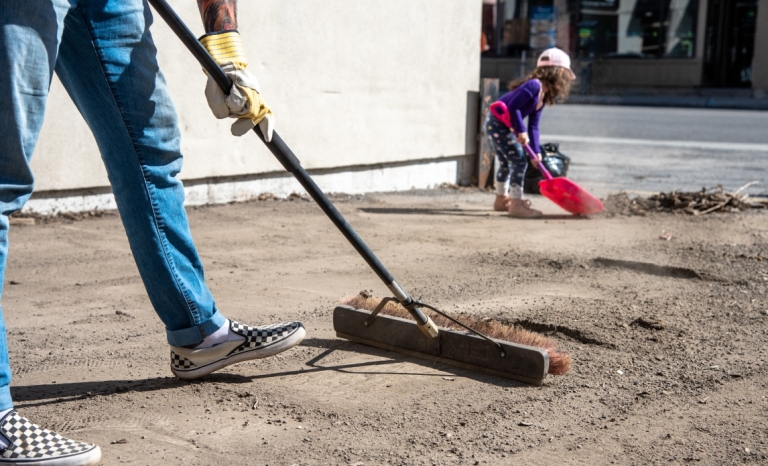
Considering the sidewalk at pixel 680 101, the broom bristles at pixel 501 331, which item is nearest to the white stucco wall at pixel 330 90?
the broom bristles at pixel 501 331

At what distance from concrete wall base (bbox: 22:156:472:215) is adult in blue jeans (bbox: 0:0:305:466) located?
3464 millimetres

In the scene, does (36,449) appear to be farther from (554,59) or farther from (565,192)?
(554,59)

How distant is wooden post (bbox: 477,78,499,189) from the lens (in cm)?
822

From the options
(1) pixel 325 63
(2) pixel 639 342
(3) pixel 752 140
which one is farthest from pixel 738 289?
(3) pixel 752 140

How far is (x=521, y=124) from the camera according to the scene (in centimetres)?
672

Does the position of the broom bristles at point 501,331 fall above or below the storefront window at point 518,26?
below

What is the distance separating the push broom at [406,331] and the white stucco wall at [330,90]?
10.7 ft

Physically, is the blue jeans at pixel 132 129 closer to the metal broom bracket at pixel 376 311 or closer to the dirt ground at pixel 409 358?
the dirt ground at pixel 409 358

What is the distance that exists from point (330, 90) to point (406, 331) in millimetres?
4374

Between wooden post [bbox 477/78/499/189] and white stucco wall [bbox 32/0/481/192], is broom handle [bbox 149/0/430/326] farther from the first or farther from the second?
wooden post [bbox 477/78/499/189]

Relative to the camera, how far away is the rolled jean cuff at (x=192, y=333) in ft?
8.50

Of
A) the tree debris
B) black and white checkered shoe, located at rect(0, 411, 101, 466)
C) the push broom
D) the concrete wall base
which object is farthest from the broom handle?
the tree debris

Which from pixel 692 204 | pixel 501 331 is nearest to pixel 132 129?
pixel 501 331

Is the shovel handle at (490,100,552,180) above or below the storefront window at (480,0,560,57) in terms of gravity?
below
